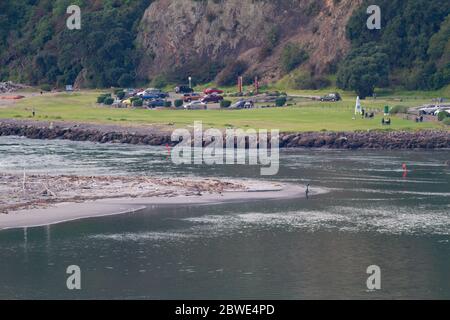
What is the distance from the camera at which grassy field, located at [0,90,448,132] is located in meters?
118

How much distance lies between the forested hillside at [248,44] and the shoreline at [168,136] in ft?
103

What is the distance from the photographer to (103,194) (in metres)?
73.6

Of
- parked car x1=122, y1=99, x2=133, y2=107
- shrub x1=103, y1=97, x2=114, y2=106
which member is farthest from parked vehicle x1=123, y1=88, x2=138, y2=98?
parked car x1=122, y1=99, x2=133, y2=107

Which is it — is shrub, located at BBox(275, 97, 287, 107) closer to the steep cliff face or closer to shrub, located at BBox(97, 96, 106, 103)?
the steep cliff face

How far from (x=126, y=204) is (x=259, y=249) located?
15.9m

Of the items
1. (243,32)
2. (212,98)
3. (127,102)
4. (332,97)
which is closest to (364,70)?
(332,97)

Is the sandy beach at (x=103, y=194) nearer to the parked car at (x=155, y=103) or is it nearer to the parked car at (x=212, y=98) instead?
the parked car at (x=212, y=98)

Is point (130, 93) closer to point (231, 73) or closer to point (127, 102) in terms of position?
point (127, 102)

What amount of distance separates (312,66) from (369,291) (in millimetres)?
112933

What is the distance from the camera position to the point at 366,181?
84438 mm

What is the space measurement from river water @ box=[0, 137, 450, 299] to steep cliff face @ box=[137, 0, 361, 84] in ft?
265

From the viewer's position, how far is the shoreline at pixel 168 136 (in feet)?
360
